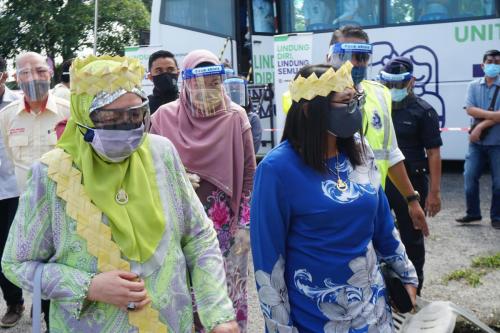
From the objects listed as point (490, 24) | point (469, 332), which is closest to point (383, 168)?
point (469, 332)

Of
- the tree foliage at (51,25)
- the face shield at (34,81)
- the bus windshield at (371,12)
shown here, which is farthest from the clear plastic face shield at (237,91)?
the tree foliage at (51,25)

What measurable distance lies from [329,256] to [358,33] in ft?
5.75

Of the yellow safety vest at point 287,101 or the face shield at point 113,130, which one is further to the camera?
the yellow safety vest at point 287,101

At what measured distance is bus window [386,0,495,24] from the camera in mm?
9781

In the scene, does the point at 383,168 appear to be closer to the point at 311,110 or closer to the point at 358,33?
the point at 358,33

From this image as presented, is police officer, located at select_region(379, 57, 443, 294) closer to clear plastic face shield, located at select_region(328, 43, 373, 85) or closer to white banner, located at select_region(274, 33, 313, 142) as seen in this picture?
Answer: clear plastic face shield, located at select_region(328, 43, 373, 85)

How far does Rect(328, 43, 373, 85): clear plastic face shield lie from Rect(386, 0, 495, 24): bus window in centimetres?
684

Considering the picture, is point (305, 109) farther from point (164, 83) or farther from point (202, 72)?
point (164, 83)

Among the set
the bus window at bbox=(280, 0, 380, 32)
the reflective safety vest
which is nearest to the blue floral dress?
the reflective safety vest

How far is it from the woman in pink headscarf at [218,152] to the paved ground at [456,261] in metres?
1.02

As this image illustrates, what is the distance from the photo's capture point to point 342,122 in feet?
8.23

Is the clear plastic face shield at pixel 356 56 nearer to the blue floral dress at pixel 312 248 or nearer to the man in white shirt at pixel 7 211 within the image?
the blue floral dress at pixel 312 248

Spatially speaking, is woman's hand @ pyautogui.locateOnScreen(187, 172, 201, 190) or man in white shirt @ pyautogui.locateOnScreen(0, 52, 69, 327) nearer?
woman's hand @ pyautogui.locateOnScreen(187, 172, 201, 190)

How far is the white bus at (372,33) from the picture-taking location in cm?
995
